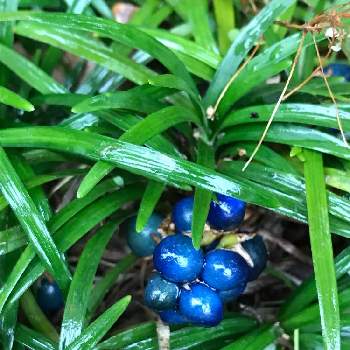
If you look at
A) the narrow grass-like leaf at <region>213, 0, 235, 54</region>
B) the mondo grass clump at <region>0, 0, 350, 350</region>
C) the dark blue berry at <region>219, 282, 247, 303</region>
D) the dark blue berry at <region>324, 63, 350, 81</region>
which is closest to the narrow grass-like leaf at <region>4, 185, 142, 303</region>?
the mondo grass clump at <region>0, 0, 350, 350</region>

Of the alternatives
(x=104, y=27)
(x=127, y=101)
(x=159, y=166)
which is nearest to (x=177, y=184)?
(x=159, y=166)

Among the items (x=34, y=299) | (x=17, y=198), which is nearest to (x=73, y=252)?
(x=34, y=299)

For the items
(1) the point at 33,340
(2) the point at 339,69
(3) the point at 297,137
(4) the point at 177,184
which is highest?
(2) the point at 339,69

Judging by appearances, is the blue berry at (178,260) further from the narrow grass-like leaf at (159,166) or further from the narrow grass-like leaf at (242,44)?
the narrow grass-like leaf at (242,44)

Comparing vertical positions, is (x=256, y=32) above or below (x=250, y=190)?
above

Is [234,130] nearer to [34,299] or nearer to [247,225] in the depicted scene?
[247,225]

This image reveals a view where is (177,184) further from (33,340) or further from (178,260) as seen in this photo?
(33,340)
